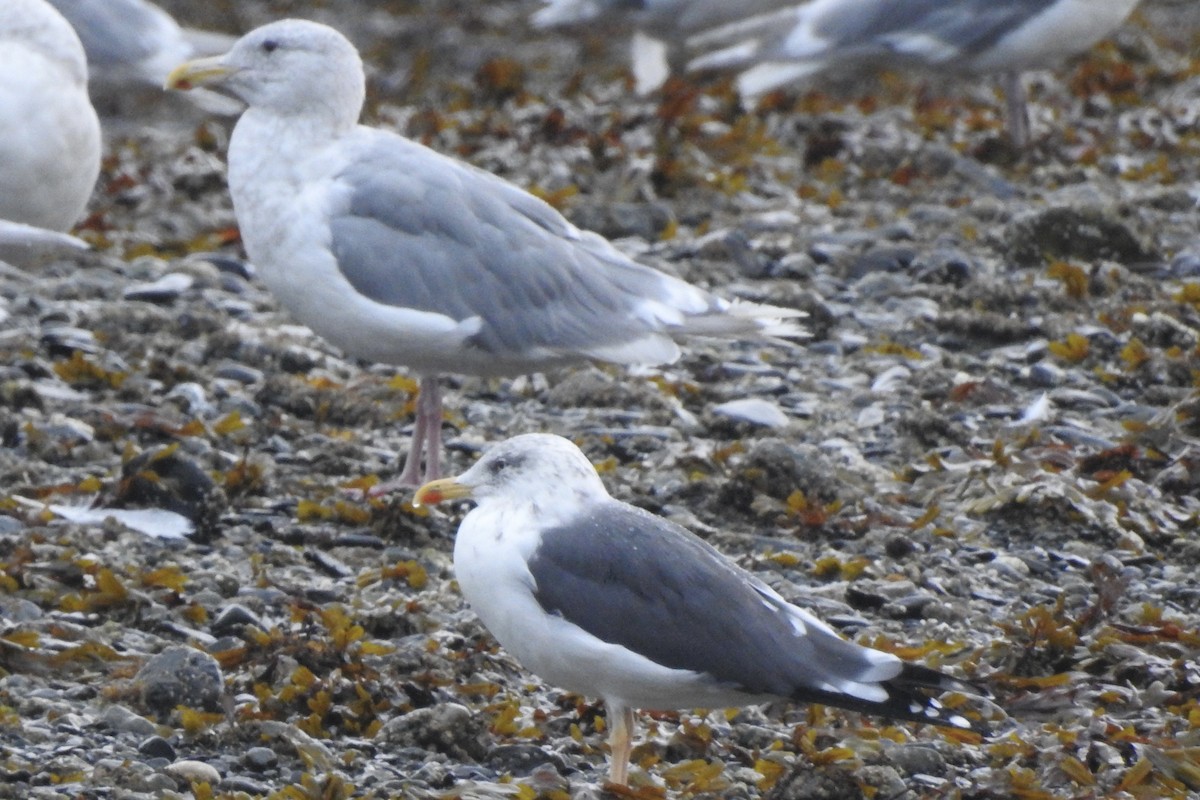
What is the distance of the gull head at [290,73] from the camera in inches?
222

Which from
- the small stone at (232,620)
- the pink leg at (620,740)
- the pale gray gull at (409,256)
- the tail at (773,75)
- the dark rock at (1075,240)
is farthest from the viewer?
the tail at (773,75)

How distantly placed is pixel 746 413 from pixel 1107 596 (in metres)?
1.80

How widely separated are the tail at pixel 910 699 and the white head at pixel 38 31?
163 inches

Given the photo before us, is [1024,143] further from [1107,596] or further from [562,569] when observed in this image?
[562,569]

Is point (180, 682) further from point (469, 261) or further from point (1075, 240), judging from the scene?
point (1075, 240)

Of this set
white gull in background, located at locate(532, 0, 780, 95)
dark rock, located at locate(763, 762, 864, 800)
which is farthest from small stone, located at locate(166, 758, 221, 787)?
white gull in background, located at locate(532, 0, 780, 95)

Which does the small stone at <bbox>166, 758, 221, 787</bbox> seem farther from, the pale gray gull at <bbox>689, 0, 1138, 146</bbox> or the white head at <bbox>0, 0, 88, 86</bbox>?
the pale gray gull at <bbox>689, 0, 1138, 146</bbox>

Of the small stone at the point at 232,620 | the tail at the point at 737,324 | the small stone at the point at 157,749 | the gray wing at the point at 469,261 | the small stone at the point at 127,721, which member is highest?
the gray wing at the point at 469,261

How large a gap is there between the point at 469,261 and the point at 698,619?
2.12 m

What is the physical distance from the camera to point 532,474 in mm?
3941

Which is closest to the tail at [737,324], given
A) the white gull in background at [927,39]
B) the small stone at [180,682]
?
the small stone at [180,682]

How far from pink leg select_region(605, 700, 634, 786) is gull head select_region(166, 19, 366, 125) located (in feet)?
8.15

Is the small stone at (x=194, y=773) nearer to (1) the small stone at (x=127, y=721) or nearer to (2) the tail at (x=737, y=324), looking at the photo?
(1) the small stone at (x=127, y=721)

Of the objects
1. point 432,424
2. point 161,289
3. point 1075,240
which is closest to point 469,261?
point 432,424
